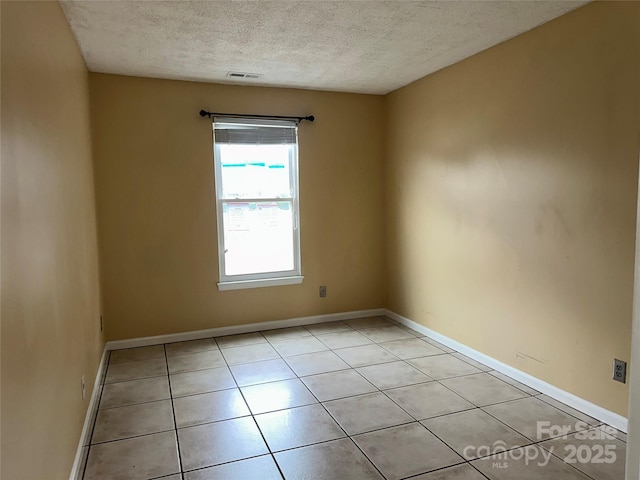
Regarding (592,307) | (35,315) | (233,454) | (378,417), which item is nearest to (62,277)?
(35,315)

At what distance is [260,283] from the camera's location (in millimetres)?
4277

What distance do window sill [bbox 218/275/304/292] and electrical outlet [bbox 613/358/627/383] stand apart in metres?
2.70

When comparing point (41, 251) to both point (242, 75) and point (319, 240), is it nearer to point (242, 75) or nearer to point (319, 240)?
point (242, 75)

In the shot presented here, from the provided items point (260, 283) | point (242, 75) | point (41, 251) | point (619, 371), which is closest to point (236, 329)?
point (260, 283)

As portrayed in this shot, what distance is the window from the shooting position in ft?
13.5

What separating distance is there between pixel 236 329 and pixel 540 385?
2593 millimetres

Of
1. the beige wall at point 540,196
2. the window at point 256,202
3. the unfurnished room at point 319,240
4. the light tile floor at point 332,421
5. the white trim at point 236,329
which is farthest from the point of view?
the window at point 256,202

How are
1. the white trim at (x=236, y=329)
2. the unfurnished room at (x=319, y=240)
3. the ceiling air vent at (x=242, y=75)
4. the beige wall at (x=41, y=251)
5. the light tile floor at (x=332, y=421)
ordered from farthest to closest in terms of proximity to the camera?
the white trim at (x=236, y=329)
the ceiling air vent at (x=242, y=75)
the light tile floor at (x=332, y=421)
the unfurnished room at (x=319, y=240)
the beige wall at (x=41, y=251)

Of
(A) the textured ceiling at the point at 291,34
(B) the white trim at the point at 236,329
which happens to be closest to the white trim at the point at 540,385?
(B) the white trim at the point at 236,329

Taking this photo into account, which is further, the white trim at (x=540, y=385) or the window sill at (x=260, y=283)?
the window sill at (x=260, y=283)

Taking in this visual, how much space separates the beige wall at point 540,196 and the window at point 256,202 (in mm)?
1230

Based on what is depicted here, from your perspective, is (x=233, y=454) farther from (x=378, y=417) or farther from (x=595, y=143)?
(x=595, y=143)

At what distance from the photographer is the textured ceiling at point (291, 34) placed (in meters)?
2.44

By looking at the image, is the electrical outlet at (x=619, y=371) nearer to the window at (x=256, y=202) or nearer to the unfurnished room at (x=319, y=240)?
the unfurnished room at (x=319, y=240)
